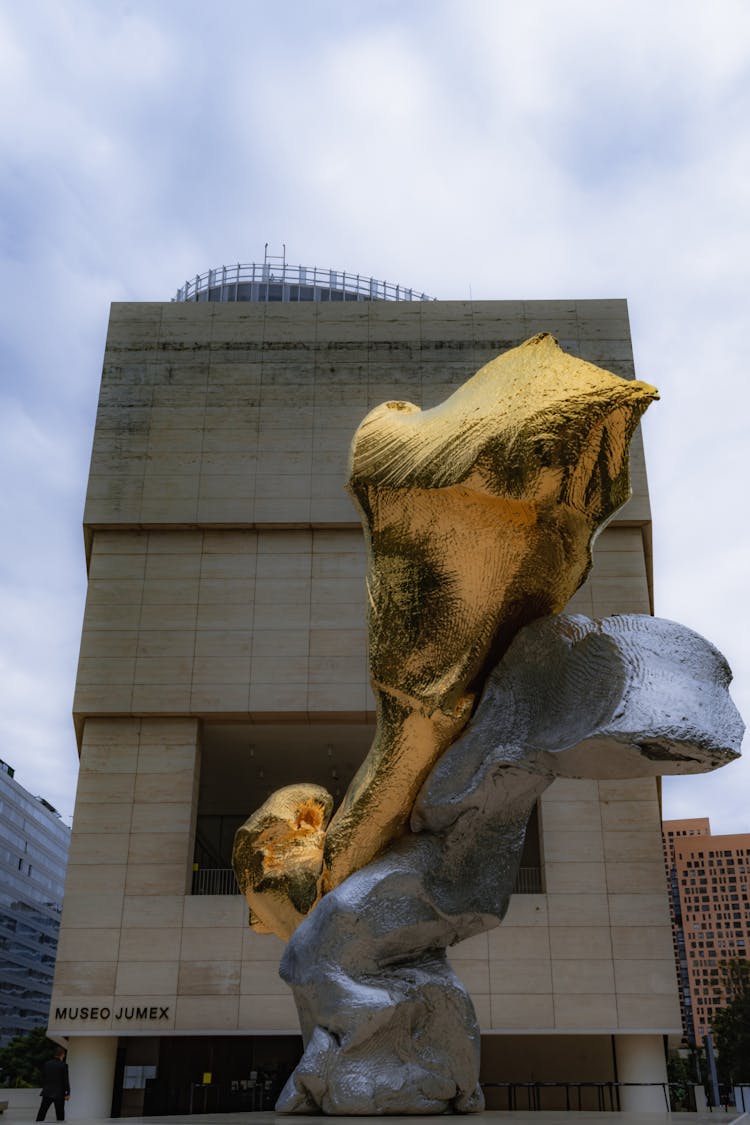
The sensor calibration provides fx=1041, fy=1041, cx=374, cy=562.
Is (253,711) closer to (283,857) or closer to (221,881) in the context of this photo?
(221,881)

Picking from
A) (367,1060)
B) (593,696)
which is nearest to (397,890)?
(367,1060)

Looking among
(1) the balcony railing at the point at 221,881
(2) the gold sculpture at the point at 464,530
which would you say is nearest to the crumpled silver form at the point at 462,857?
(2) the gold sculpture at the point at 464,530

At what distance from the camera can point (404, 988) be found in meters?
6.56

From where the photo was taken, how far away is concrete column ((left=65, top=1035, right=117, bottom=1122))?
2231 cm

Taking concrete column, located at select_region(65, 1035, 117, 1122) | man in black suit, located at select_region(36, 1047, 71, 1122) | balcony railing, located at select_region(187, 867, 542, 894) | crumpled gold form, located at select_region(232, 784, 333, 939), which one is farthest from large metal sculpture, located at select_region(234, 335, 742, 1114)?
concrete column, located at select_region(65, 1035, 117, 1122)

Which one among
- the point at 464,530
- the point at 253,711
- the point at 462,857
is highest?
the point at 253,711

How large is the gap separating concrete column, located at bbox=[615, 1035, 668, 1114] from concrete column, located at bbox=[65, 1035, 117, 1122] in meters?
11.0

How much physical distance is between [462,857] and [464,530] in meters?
2.15

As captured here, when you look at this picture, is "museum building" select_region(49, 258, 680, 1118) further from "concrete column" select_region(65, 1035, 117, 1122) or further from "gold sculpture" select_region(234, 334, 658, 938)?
"gold sculpture" select_region(234, 334, 658, 938)

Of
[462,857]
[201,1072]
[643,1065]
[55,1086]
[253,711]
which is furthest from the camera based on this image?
[201,1072]

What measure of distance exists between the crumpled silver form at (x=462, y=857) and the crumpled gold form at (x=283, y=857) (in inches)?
32.0

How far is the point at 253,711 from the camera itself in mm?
24031

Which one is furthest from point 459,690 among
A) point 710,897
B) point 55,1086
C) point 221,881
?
point 710,897

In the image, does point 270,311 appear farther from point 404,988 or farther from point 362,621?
point 404,988
